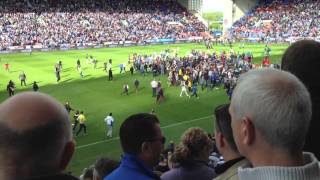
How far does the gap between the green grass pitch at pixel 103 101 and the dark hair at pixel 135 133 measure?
544 inches

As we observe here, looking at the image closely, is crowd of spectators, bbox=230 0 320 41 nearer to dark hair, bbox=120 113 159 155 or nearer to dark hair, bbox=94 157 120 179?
dark hair, bbox=94 157 120 179

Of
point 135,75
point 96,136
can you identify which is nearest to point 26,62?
point 135,75

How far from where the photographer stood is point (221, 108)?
3.98 meters

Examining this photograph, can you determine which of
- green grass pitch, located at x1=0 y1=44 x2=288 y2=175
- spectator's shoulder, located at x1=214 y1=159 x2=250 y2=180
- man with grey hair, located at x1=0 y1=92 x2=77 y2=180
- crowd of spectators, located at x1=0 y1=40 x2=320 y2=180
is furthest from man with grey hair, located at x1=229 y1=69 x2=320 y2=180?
green grass pitch, located at x1=0 y1=44 x2=288 y2=175

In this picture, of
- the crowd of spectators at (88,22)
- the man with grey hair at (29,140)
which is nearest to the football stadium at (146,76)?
the man with grey hair at (29,140)

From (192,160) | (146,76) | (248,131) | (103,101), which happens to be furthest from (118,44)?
(248,131)

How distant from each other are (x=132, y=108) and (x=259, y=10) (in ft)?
222

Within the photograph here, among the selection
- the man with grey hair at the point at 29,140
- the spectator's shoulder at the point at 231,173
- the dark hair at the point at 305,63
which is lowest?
the spectator's shoulder at the point at 231,173

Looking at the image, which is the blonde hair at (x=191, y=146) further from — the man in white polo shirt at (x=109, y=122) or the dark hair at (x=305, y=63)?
the man in white polo shirt at (x=109, y=122)

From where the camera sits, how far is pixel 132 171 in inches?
176

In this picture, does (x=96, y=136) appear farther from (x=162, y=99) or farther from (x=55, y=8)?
(x=55, y=8)

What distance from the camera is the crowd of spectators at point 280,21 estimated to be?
236 ft

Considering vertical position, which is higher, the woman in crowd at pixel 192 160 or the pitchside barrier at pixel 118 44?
the woman in crowd at pixel 192 160

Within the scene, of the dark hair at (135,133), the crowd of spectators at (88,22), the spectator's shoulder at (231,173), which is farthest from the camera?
the crowd of spectators at (88,22)
